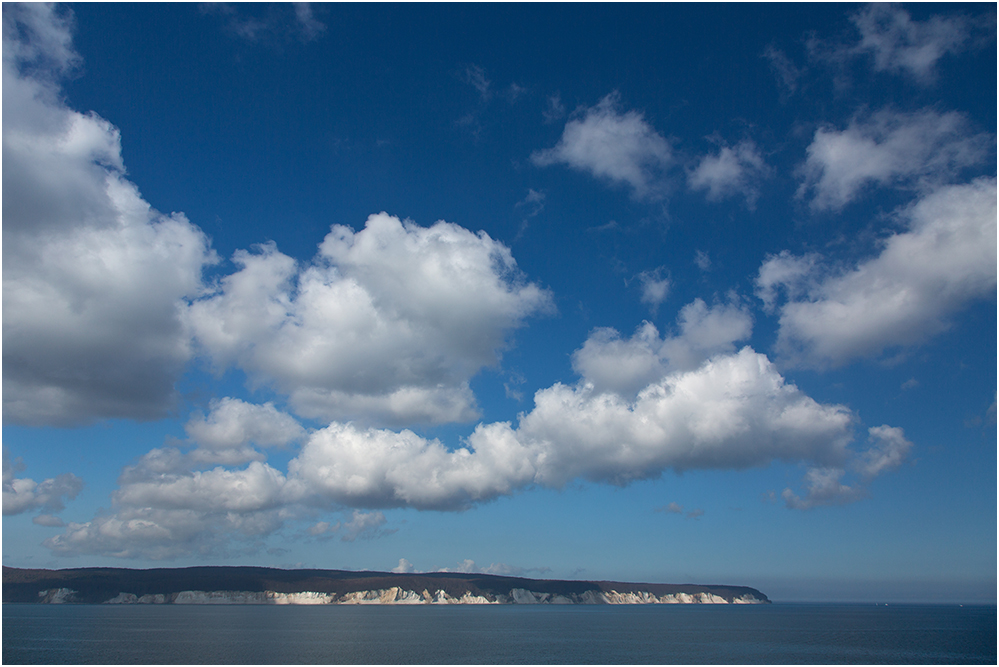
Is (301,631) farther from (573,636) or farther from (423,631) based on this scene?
(573,636)

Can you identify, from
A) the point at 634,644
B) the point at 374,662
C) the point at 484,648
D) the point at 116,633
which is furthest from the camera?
the point at 116,633

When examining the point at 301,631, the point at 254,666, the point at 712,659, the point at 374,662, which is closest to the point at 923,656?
the point at 712,659

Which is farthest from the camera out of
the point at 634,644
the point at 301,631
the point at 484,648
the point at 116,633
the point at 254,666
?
the point at 301,631

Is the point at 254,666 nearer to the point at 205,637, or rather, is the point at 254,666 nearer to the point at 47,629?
the point at 205,637

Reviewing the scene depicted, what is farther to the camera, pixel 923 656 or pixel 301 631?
pixel 301 631

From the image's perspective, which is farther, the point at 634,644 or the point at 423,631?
the point at 423,631

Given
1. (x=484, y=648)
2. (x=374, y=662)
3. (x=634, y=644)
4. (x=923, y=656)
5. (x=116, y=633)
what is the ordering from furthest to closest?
(x=116, y=633) → (x=634, y=644) → (x=484, y=648) → (x=923, y=656) → (x=374, y=662)

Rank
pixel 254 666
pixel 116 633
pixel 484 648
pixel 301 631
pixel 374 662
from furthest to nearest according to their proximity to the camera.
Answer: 1. pixel 301 631
2. pixel 116 633
3. pixel 484 648
4. pixel 374 662
5. pixel 254 666

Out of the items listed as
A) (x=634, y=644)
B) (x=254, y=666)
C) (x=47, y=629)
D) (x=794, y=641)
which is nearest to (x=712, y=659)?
(x=634, y=644)
